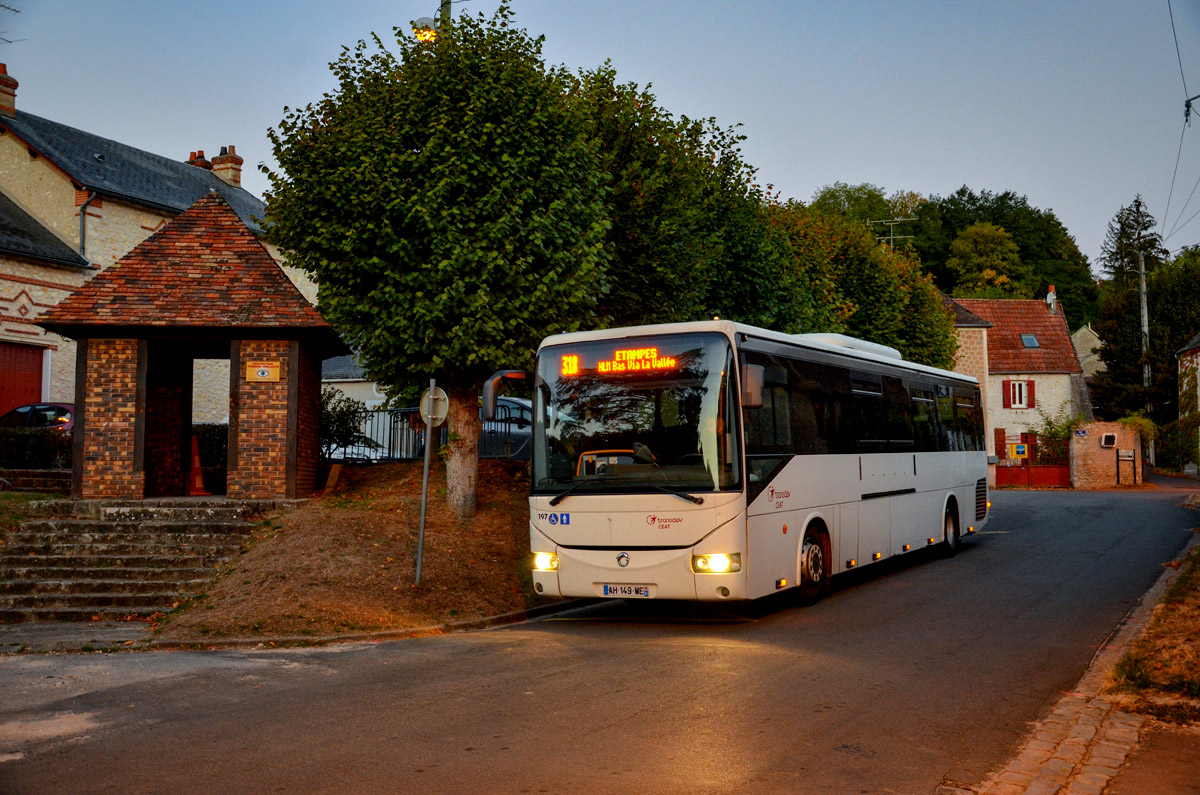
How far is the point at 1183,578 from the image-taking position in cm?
1237

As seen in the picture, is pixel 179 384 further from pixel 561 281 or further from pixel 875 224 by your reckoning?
pixel 875 224

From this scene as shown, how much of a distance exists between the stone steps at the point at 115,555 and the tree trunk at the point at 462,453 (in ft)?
8.24

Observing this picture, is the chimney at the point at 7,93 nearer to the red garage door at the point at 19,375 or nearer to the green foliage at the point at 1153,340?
the red garage door at the point at 19,375

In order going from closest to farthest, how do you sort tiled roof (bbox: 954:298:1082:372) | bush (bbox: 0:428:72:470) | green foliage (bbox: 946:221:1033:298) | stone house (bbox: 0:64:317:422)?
bush (bbox: 0:428:72:470)
stone house (bbox: 0:64:317:422)
tiled roof (bbox: 954:298:1082:372)
green foliage (bbox: 946:221:1033:298)

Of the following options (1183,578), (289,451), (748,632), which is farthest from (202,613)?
(1183,578)

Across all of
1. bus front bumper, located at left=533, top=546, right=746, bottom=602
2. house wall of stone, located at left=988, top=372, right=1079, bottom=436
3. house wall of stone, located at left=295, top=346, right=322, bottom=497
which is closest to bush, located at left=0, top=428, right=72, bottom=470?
house wall of stone, located at left=295, top=346, right=322, bottom=497

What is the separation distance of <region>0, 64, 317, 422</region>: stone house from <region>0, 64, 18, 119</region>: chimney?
34mm

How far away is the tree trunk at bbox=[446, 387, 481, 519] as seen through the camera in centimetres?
1702

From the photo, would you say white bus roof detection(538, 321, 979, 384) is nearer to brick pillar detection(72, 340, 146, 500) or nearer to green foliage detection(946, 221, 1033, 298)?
brick pillar detection(72, 340, 146, 500)

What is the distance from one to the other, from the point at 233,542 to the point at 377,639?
4448 mm

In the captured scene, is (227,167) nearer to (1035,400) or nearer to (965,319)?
(965,319)

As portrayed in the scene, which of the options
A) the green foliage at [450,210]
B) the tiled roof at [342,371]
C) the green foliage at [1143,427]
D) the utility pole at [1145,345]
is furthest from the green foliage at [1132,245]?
the green foliage at [450,210]

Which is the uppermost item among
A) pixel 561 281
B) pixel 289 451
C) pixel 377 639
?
pixel 561 281

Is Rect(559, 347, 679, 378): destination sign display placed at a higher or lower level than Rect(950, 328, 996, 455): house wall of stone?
lower
